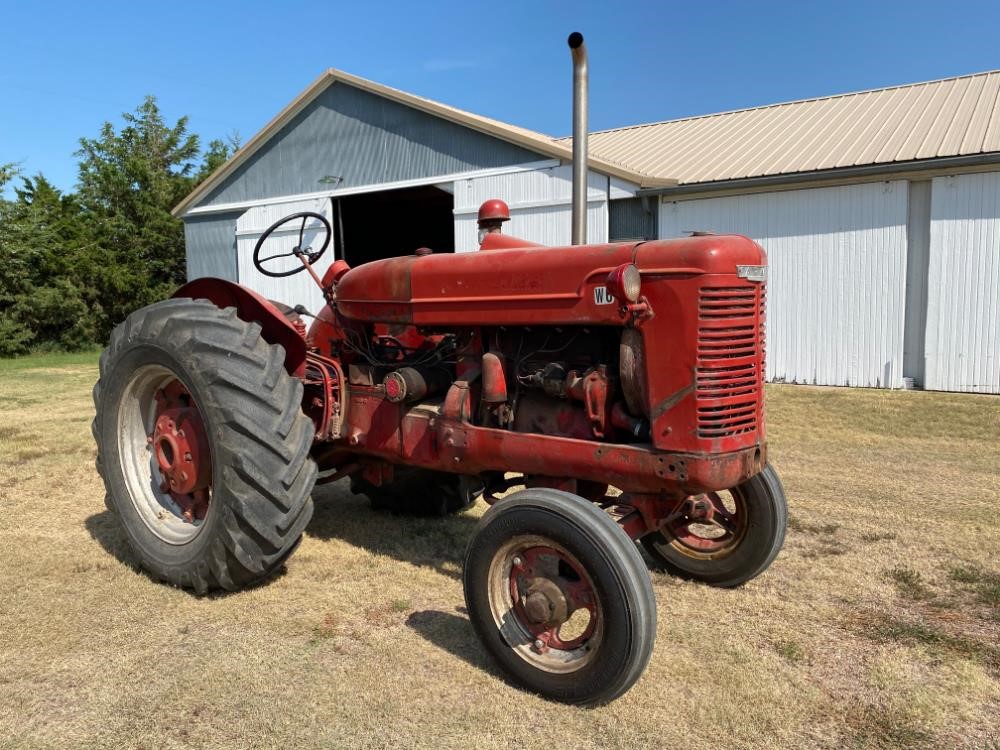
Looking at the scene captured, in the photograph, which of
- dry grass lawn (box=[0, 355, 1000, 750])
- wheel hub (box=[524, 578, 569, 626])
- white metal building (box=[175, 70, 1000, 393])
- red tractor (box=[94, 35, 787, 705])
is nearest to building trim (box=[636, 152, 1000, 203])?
white metal building (box=[175, 70, 1000, 393])

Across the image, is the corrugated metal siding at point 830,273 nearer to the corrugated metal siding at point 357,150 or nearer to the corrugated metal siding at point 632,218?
the corrugated metal siding at point 632,218

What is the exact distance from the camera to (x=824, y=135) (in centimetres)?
1070

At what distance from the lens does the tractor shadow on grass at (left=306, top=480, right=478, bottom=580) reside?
3764mm

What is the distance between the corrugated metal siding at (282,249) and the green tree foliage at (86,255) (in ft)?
20.7

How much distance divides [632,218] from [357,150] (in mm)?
5352

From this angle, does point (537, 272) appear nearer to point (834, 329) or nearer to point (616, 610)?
point (616, 610)

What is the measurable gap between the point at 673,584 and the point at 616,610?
120 cm

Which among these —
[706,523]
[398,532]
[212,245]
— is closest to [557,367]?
[706,523]

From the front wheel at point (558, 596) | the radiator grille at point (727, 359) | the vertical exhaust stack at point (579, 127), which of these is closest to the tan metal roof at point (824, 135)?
the vertical exhaust stack at point (579, 127)

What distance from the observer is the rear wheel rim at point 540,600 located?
2439 millimetres

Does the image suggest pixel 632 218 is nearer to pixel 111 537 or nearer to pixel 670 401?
pixel 111 537

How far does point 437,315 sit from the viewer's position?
321 cm

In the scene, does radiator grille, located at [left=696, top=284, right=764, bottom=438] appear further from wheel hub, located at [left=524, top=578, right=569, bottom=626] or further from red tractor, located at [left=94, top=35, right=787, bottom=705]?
wheel hub, located at [left=524, top=578, right=569, bottom=626]

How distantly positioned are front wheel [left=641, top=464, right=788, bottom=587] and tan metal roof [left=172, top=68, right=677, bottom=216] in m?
6.77
